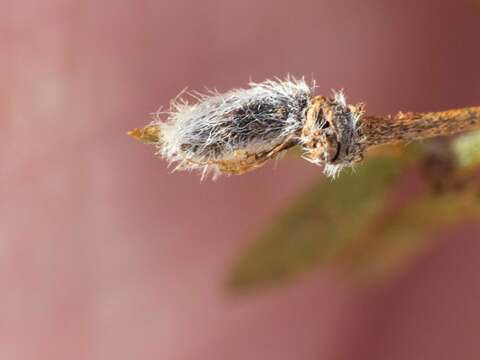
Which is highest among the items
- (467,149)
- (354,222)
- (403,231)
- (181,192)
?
(181,192)

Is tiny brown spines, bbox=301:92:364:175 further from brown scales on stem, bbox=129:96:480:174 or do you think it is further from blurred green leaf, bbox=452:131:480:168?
blurred green leaf, bbox=452:131:480:168

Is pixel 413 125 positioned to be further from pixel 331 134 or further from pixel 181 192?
pixel 181 192

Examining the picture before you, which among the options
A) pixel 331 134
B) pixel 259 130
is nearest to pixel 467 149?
pixel 331 134

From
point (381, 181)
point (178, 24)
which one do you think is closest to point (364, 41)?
point (178, 24)

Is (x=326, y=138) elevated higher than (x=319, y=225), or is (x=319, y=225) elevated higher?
(x=319, y=225)

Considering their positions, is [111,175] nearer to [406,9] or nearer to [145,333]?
[145,333]

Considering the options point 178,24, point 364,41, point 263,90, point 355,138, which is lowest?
point 355,138
